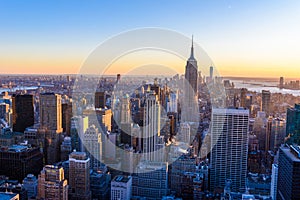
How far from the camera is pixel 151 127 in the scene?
4.38m

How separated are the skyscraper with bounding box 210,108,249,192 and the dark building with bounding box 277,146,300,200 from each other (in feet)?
3.95

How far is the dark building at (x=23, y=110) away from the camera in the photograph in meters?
6.98

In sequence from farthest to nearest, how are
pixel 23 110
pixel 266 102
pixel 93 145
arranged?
pixel 23 110 < pixel 266 102 < pixel 93 145

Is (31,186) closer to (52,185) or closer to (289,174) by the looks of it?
(52,185)

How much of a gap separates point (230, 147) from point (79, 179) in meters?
2.48

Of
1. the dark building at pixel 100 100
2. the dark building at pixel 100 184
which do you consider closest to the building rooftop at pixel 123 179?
the dark building at pixel 100 184

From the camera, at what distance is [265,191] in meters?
3.85

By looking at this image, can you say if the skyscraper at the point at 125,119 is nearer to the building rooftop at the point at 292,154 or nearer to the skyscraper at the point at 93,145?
the skyscraper at the point at 93,145

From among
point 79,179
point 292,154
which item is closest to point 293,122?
point 292,154

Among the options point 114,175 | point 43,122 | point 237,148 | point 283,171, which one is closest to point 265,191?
point 283,171

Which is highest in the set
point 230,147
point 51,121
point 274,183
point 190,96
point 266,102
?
point 190,96

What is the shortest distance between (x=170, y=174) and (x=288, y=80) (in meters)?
2.15

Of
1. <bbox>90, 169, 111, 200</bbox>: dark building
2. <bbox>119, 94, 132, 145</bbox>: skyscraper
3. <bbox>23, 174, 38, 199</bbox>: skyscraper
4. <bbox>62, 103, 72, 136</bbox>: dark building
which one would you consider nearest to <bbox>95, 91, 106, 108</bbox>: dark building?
<bbox>119, 94, 132, 145</bbox>: skyscraper

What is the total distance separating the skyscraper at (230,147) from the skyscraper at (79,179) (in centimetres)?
196
